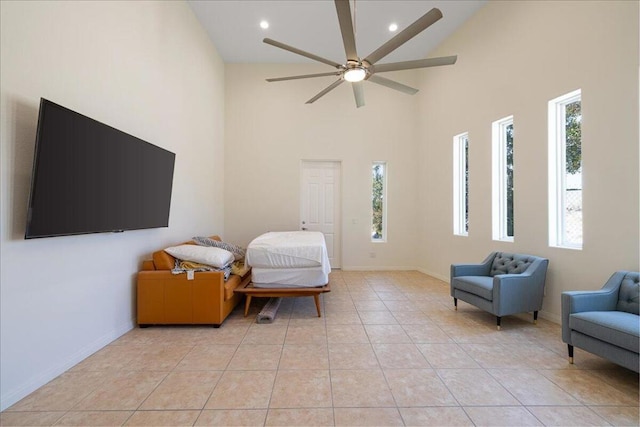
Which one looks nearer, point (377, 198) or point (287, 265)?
point (287, 265)

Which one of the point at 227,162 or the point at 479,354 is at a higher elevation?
the point at 227,162

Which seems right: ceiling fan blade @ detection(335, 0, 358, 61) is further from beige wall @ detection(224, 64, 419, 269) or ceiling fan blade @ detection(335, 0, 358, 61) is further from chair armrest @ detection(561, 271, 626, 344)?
beige wall @ detection(224, 64, 419, 269)

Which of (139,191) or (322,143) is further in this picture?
(322,143)

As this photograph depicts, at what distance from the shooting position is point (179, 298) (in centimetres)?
319

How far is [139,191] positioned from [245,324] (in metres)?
1.76

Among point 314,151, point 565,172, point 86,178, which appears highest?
point 314,151

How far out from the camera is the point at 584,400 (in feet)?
6.51

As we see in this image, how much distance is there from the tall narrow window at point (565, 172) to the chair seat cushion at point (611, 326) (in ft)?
3.80

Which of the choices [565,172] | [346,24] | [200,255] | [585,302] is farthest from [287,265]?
[565,172]

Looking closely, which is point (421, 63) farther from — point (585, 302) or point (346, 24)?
point (585, 302)

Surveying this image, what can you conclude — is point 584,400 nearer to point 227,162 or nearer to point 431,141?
point 431,141

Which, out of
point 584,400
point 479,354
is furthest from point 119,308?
point 584,400

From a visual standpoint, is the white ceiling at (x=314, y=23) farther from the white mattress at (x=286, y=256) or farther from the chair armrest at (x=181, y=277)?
the chair armrest at (x=181, y=277)

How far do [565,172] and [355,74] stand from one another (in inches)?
102
